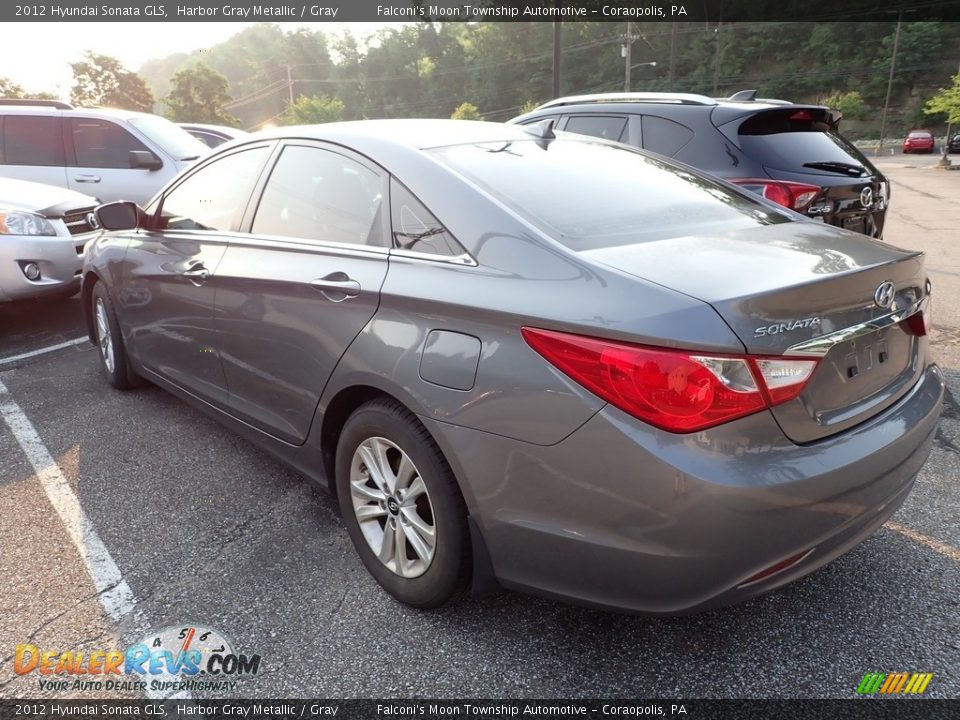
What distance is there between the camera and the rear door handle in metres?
2.33

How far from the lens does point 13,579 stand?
8.52 feet

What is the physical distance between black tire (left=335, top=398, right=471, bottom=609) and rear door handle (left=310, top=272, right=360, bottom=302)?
15.1 inches

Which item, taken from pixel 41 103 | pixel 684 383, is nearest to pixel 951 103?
pixel 41 103

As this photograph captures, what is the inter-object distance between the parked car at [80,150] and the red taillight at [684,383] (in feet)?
24.9

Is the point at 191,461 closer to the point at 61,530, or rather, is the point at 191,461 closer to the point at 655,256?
the point at 61,530

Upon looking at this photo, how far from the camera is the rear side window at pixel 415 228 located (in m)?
2.17

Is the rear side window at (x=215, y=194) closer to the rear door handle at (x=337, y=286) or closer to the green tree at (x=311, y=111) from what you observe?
the rear door handle at (x=337, y=286)

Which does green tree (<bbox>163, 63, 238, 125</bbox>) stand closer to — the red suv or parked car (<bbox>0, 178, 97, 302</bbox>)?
the red suv

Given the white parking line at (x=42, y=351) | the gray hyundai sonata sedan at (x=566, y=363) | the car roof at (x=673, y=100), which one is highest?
the car roof at (x=673, y=100)

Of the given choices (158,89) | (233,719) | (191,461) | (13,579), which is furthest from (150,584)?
(158,89)

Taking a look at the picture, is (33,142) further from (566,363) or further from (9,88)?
(9,88)

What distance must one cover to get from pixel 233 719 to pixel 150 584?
2.61 ft

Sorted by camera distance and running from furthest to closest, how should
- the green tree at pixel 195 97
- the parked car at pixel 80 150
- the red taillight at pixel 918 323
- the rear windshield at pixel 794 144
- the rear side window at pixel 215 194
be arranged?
the green tree at pixel 195 97 → the parked car at pixel 80 150 → the rear windshield at pixel 794 144 → the rear side window at pixel 215 194 → the red taillight at pixel 918 323

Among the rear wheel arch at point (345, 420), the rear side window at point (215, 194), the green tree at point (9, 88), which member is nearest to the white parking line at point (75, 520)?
the rear wheel arch at point (345, 420)
